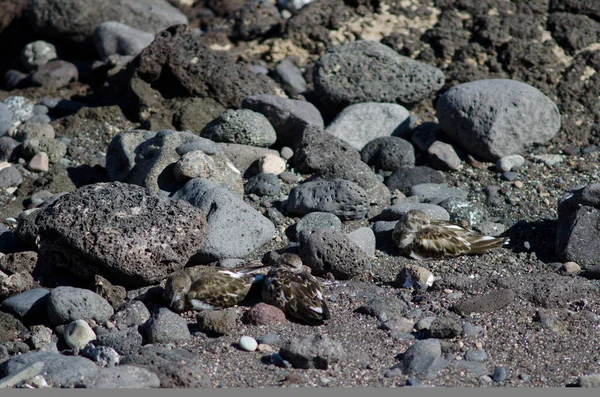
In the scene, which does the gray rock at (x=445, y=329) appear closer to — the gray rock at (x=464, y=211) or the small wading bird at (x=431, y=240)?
the small wading bird at (x=431, y=240)

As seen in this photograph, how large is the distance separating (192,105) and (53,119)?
1833mm

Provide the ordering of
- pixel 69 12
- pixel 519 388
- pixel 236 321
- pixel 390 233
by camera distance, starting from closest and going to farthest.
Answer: pixel 519 388 < pixel 236 321 < pixel 390 233 < pixel 69 12

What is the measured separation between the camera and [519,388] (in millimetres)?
4488

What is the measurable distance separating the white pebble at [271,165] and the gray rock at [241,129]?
293 millimetres

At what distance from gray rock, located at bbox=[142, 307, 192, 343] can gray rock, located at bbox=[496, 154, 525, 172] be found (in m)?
3.95

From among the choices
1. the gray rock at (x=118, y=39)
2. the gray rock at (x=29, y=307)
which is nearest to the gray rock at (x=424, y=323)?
the gray rock at (x=29, y=307)

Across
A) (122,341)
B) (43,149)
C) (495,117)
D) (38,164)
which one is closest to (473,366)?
(122,341)

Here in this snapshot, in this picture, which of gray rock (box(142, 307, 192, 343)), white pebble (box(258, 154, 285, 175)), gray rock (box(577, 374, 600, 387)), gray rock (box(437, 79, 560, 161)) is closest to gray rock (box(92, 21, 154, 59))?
white pebble (box(258, 154, 285, 175))

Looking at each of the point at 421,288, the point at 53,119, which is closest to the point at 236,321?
the point at 421,288

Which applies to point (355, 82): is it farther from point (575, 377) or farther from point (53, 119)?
point (575, 377)

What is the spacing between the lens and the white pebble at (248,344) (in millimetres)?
4848

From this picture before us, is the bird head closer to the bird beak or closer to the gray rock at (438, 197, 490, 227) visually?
the bird beak

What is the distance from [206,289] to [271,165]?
2329 mm

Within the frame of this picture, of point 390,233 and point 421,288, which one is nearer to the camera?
point 421,288
